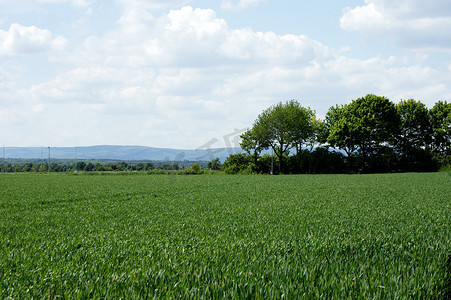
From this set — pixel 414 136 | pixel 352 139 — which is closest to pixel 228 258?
pixel 352 139

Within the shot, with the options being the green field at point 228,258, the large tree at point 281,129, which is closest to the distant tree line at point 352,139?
the large tree at point 281,129

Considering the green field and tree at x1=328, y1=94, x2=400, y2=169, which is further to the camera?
tree at x1=328, y1=94, x2=400, y2=169

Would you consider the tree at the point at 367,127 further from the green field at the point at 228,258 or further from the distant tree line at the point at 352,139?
the green field at the point at 228,258

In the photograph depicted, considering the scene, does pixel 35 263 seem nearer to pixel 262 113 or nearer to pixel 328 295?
pixel 328 295

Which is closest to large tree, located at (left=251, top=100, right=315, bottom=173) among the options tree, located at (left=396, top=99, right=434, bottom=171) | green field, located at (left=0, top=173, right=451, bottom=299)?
tree, located at (left=396, top=99, right=434, bottom=171)

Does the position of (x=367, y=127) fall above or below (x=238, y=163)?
above

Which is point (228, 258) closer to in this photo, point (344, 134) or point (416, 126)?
point (344, 134)

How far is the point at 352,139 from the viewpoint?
60.6 metres

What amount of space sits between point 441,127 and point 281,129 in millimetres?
30453

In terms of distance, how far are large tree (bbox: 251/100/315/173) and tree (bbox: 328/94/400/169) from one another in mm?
5689

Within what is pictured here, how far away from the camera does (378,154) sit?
61.5 meters

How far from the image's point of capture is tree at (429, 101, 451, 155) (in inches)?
2515

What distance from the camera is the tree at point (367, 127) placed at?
60619 millimetres

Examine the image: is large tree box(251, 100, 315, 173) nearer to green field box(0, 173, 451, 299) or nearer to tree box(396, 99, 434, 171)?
tree box(396, 99, 434, 171)
